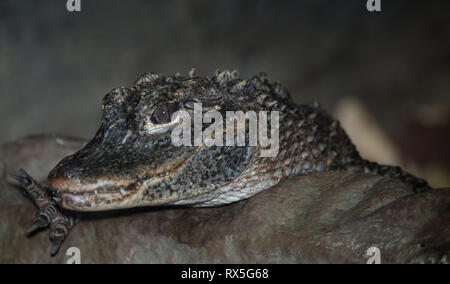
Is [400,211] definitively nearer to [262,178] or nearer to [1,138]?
[262,178]

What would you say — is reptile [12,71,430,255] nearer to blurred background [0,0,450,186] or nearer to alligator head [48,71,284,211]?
alligator head [48,71,284,211]

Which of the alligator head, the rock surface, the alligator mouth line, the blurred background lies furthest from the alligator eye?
the blurred background

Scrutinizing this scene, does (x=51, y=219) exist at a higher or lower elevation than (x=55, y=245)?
higher

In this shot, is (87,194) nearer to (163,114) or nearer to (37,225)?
(163,114)

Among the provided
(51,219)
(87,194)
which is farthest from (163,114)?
(51,219)

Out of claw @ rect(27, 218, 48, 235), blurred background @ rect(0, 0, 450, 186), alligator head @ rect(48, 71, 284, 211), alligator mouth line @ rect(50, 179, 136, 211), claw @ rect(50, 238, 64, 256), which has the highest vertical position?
blurred background @ rect(0, 0, 450, 186)

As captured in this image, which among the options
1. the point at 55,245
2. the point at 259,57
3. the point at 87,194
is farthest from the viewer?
the point at 259,57

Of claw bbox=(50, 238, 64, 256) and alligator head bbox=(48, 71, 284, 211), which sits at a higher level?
alligator head bbox=(48, 71, 284, 211)
